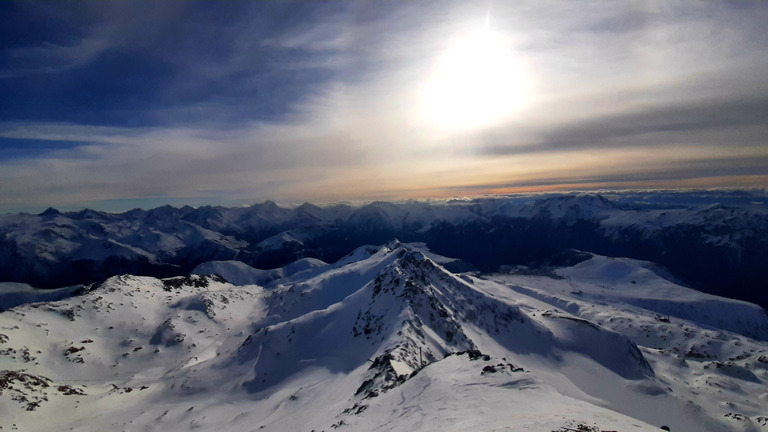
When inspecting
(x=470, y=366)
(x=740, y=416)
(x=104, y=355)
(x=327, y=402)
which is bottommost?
(x=740, y=416)

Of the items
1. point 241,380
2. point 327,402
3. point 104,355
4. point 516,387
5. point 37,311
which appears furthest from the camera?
point 37,311

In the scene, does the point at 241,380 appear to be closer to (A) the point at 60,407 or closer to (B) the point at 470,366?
(A) the point at 60,407

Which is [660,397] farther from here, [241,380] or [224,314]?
[224,314]

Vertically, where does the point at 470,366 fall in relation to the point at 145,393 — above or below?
above

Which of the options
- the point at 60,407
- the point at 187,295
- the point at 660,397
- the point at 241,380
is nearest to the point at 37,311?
the point at 187,295

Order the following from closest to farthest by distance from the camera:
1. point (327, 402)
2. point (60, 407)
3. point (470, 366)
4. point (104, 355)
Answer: point (470, 366)
point (327, 402)
point (60, 407)
point (104, 355)

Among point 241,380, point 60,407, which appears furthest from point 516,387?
point 60,407

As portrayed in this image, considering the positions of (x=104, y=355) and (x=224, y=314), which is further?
(x=224, y=314)
